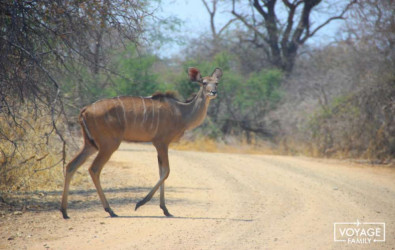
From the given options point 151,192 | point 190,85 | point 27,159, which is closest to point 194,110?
point 151,192

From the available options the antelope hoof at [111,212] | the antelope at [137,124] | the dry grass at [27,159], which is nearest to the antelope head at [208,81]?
the antelope at [137,124]

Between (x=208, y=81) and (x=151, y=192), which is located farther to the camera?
(x=208, y=81)

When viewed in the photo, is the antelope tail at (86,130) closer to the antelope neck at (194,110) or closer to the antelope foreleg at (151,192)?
the antelope foreleg at (151,192)

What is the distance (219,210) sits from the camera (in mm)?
7250

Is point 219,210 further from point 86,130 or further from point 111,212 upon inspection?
point 86,130

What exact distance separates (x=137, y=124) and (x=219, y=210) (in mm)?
1751

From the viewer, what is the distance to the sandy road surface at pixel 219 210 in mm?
5465

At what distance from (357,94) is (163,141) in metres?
9.58

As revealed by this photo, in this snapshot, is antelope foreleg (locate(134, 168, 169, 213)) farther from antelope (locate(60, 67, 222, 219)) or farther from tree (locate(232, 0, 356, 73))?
tree (locate(232, 0, 356, 73))

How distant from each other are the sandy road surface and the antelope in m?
0.52

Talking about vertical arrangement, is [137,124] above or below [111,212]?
above

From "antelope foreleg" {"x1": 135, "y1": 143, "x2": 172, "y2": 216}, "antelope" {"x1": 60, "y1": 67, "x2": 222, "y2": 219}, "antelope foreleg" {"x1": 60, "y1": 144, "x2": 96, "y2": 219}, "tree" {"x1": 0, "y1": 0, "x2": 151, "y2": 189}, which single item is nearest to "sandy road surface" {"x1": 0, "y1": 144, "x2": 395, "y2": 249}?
"antelope foreleg" {"x1": 135, "y1": 143, "x2": 172, "y2": 216}

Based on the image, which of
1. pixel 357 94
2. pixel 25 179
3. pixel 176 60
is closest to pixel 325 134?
pixel 357 94

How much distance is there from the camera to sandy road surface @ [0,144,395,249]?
5465 millimetres
